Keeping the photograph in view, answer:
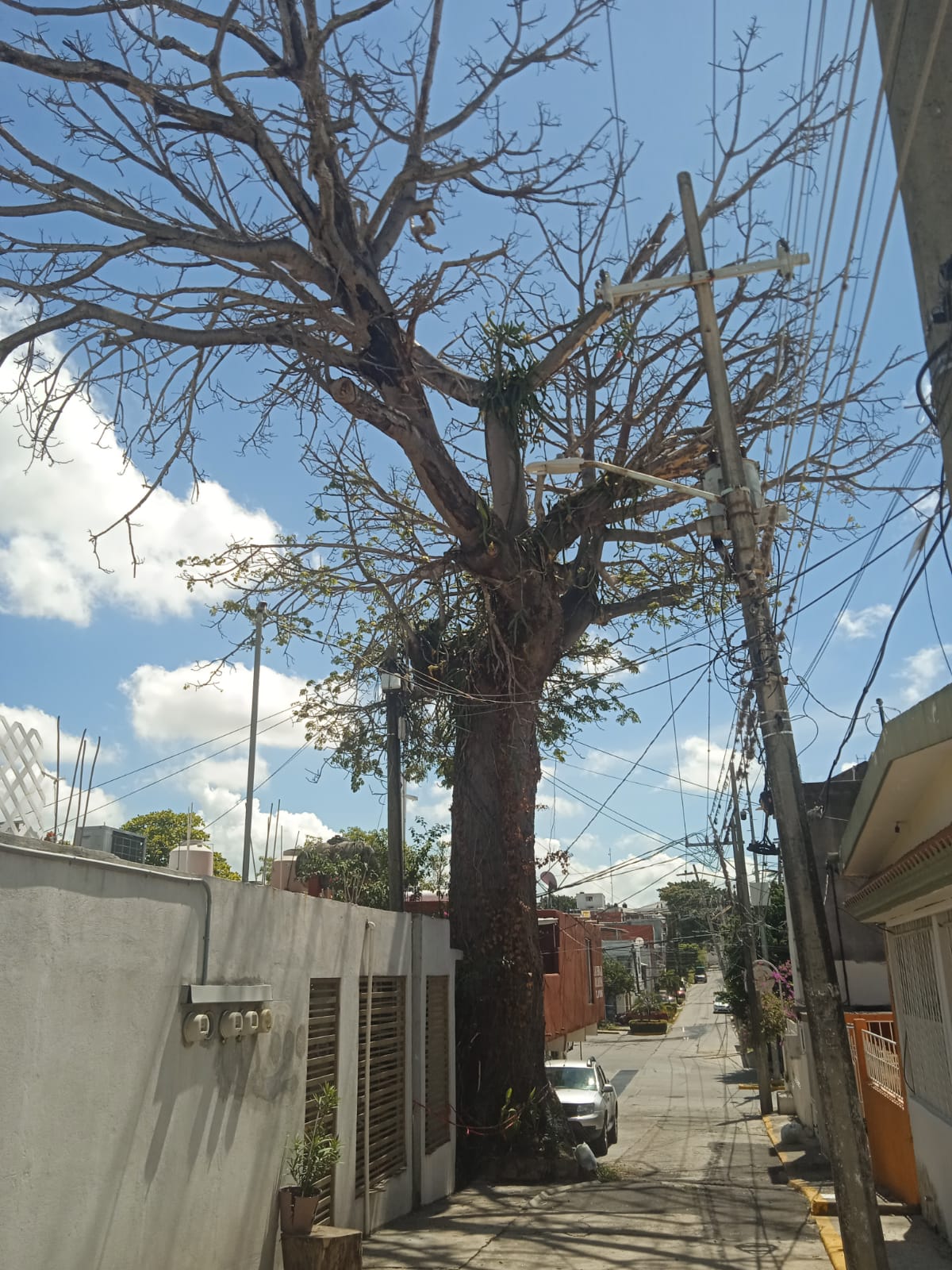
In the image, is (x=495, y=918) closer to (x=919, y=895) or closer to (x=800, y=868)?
(x=800, y=868)

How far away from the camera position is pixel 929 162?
3.86 m

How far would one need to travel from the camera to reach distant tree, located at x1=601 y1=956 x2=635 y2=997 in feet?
212

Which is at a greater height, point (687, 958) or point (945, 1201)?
point (687, 958)

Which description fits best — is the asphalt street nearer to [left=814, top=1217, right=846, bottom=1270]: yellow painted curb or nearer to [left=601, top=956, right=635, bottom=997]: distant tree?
[left=814, top=1217, right=846, bottom=1270]: yellow painted curb

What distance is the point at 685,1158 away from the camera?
57.3 feet

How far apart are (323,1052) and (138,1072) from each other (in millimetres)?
3087

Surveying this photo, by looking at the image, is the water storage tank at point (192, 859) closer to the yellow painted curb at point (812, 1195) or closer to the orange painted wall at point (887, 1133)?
the yellow painted curb at point (812, 1195)

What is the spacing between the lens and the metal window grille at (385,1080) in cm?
948

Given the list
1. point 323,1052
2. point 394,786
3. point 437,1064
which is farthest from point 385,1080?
point 394,786

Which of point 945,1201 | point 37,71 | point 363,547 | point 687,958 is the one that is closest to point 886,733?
point 945,1201

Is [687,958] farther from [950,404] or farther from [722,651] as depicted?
[950,404]

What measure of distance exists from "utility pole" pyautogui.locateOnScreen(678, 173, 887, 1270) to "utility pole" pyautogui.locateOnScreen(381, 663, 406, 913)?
5.73 meters

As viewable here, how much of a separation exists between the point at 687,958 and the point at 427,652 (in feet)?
238

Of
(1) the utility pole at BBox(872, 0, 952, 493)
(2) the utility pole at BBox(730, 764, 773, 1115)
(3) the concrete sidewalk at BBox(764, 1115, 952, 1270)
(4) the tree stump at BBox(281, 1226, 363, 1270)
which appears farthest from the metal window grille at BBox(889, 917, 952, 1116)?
(2) the utility pole at BBox(730, 764, 773, 1115)
